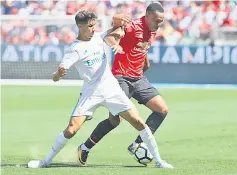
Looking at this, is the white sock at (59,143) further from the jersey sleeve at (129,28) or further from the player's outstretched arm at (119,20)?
the jersey sleeve at (129,28)

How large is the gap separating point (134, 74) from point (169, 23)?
1503 cm

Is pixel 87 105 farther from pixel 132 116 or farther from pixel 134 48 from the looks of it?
pixel 134 48

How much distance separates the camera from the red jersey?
10.3 m

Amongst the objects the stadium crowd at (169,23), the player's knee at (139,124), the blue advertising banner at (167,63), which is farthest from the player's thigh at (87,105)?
the stadium crowd at (169,23)

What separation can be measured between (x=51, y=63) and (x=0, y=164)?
1376cm

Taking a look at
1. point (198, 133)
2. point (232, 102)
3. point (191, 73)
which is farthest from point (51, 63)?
point (198, 133)

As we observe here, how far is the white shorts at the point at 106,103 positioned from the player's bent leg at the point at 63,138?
8 centimetres

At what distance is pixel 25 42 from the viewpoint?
24297mm

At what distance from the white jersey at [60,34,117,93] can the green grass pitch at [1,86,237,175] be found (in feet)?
3.77

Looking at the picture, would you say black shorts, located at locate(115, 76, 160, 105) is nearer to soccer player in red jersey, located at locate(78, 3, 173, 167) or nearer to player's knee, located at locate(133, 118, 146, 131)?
soccer player in red jersey, located at locate(78, 3, 173, 167)

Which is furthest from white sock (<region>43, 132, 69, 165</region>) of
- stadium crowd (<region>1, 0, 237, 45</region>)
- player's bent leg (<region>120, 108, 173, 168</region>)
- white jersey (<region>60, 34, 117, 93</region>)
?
stadium crowd (<region>1, 0, 237, 45</region>)

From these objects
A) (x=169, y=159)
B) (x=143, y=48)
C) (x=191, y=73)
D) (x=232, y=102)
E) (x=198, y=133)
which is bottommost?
(x=191, y=73)

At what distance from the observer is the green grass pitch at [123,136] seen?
9664mm

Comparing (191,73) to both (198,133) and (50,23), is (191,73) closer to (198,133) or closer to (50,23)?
(50,23)
